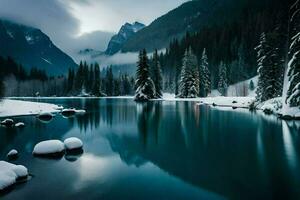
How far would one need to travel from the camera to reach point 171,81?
12500 centimetres

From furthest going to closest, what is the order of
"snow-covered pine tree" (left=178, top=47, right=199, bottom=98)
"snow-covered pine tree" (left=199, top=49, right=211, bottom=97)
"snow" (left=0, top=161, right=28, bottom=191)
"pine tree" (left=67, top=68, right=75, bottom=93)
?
"pine tree" (left=67, top=68, right=75, bottom=93) → "snow-covered pine tree" (left=199, top=49, right=211, bottom=97) → "snow-covered pine tree" (left=178, top=47, right=199, bottom=98) → "snow" (left=0, top=161, right=28, bottom=191)

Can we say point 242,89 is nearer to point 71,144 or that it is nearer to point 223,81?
point 223,81

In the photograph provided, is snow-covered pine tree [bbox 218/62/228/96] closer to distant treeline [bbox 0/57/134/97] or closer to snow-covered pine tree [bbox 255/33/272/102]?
snow-covered pine tree [bbox 255/33/272/102]

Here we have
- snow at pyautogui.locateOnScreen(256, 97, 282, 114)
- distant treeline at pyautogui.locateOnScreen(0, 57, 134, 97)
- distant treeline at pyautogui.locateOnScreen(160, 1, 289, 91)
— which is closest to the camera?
snow at pyautogui.locateOnScreen(256, 97, 282, 114)

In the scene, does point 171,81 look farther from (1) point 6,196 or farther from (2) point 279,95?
(1) point 6,196

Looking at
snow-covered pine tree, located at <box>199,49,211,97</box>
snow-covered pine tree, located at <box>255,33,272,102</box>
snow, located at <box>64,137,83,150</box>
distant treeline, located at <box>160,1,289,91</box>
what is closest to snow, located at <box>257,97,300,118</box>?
snow-covered pine tree, located at <box>255,33,272,102</box>

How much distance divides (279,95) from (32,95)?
147275mm

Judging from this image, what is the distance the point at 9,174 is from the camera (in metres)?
11.7

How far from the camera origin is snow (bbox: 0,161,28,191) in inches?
Answer: 437

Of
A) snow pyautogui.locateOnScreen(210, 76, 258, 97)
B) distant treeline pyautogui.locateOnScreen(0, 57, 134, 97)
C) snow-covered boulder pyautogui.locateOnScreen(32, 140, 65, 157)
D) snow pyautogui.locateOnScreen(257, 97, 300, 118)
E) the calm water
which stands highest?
distant treeline pyautogui.locateOnScreen(0, 57, 134, 97)

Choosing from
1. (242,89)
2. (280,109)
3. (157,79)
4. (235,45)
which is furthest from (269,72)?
(235,45)

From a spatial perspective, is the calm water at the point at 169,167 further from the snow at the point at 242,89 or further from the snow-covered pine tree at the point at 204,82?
the snow-covered pine tree at the point at 204,82

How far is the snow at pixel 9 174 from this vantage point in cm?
1110

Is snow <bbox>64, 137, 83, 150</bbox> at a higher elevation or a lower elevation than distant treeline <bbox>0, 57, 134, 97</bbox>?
lower
